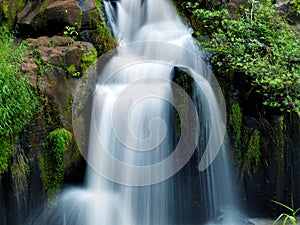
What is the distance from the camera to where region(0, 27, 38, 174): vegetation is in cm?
409

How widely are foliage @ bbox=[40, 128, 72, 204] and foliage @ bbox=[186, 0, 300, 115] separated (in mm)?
2786

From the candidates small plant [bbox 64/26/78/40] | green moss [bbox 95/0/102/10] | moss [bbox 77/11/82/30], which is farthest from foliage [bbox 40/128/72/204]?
green moss [bbox 95/0/102/10]

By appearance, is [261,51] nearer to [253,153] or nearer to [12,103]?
[253,153]

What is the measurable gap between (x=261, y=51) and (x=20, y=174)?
162 inches

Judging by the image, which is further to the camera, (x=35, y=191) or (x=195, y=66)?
(x=195, y=66)

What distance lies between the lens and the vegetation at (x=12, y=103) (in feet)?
13.4

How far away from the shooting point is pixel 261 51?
231 inches

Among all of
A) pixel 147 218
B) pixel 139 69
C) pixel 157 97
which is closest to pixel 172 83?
pixel 157 97

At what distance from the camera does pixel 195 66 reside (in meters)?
6.07

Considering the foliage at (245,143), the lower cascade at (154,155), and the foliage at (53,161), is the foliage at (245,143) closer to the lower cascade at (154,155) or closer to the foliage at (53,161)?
the lower cascade at (154,155)

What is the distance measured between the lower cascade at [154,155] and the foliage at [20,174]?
540mm

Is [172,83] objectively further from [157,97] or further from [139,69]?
[139,69]

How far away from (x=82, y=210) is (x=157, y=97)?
6.29 feet

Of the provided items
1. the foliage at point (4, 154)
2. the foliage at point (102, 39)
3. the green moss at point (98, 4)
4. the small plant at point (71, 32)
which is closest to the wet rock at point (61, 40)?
the small plant at point (71, 32)
